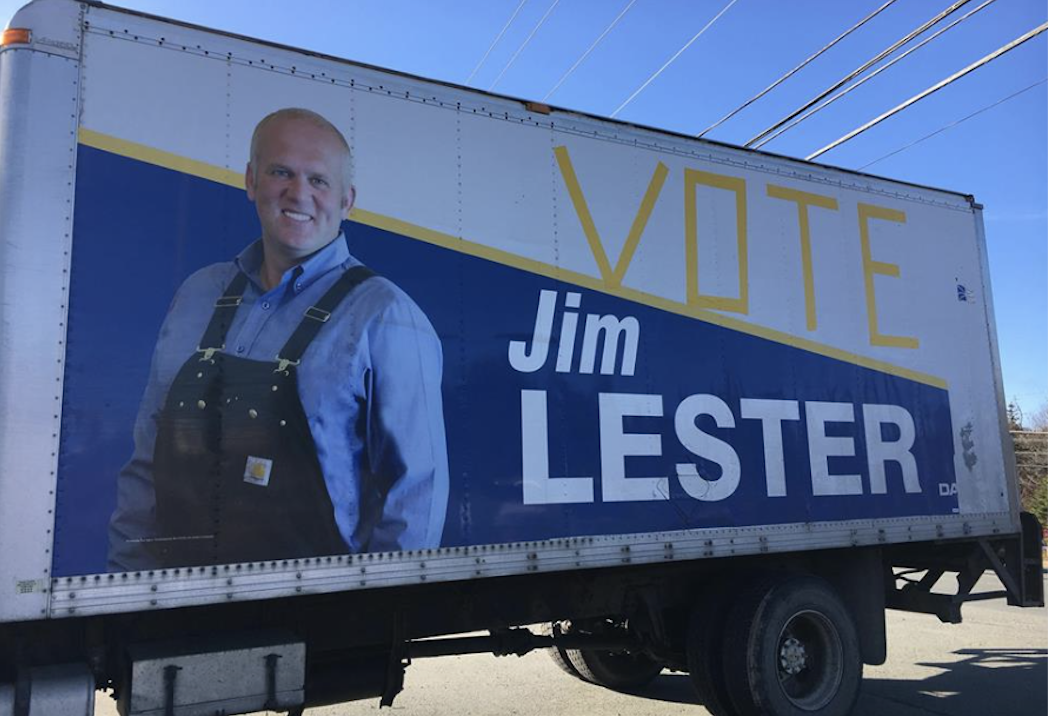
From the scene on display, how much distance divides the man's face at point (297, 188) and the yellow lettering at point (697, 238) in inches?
93.2

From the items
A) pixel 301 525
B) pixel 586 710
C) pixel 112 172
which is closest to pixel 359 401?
pixel 301 525

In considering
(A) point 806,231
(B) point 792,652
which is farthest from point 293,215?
(B) point 792,652

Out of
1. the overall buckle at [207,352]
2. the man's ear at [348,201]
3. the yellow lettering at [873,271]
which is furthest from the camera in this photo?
the yellow lettering at [873,271]

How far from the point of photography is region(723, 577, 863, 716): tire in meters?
5.42

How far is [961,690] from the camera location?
7082mm

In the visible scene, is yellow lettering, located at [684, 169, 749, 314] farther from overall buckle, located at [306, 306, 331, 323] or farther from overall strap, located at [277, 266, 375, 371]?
overall buckle, located at [306, 306, 331, 323]

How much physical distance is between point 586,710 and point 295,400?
4006mm

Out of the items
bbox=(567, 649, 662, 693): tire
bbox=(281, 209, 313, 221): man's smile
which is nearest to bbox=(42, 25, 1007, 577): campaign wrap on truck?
bbox=(281, 209, 313, 221): man's smile

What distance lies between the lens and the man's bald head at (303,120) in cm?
424

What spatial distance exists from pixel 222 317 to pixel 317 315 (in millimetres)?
471

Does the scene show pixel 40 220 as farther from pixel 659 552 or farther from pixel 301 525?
pixel 659 552

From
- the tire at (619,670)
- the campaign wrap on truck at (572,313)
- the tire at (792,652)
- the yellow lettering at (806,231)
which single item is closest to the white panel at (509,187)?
the campaign wrap on truck at (572,313)

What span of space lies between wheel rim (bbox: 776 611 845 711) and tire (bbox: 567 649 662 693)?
5.39 feet

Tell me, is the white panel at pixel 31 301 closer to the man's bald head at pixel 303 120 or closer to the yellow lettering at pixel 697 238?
the man's bald head at pixel 303 120
